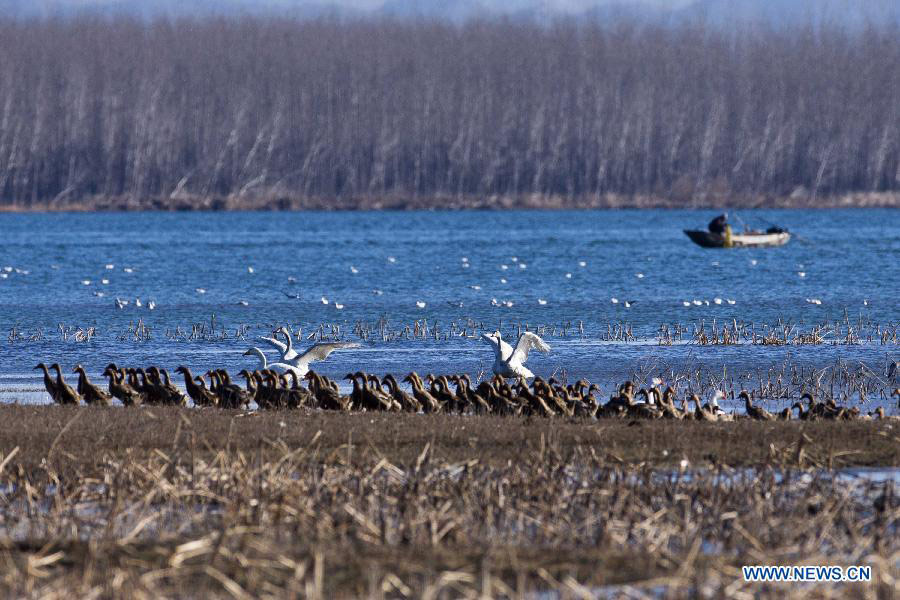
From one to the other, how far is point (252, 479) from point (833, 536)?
3757mm

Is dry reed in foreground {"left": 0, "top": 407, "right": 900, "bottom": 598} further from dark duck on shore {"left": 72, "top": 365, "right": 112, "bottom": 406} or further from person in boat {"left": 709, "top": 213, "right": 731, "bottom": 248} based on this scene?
person in boat {"left": 709, "top": 213, "right": 731, "bottom": 248}

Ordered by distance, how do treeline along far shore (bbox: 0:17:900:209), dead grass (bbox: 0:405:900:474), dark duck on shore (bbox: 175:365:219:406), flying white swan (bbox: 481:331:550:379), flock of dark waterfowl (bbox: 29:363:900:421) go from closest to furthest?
dead grass (bbox: 0:405:900:474)
flock of dark waterfowl (bbox: 29:363:900:421)
dark duck on shore (bbox: 175:365:219:406)
flying white swan (bbox: 481:331:550:379)
treeline along far shore (bbox: 0:17:900:209)

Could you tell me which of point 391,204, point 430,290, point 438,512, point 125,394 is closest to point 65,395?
point 125,394

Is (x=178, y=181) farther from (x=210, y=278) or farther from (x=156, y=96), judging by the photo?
(x=210, y=278)

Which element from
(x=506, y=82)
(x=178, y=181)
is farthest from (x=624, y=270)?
(x=506, y=82)

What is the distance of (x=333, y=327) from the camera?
25625 mm

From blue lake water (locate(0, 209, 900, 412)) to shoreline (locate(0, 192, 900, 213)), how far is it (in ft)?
60.5

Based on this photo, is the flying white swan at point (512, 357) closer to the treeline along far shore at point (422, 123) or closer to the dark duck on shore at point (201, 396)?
the dark duck on shore at point (201, 396)

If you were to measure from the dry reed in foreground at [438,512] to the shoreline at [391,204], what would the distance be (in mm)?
81109

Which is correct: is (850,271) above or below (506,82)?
below

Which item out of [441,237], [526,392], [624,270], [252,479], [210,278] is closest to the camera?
[252,479]

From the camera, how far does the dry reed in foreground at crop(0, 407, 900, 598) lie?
754 centimetres

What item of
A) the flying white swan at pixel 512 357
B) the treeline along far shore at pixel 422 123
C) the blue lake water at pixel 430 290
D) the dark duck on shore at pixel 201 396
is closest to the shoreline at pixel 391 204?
the treeline along far shore at pixel 422 123

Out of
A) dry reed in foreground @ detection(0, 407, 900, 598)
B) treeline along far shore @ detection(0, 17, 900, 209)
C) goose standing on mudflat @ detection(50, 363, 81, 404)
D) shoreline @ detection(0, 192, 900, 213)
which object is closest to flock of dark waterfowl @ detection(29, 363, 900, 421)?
goose standing on mudflat @ detection(50, 363, 81, 404)
